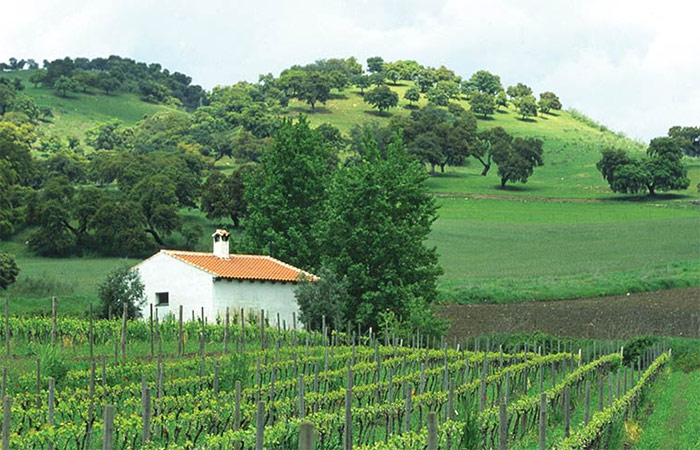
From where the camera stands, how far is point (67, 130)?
168m

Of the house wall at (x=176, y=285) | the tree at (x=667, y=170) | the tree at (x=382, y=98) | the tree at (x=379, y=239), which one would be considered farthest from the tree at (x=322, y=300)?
the tree at (x=382, y=98)

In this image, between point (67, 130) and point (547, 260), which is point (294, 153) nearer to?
point (547, 260)

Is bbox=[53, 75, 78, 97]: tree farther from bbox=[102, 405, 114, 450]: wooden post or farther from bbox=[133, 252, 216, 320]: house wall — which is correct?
bbox=[102, 405, 114, 450]: wooden post

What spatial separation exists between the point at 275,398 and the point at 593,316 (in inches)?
1294

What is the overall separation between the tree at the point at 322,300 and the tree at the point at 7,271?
68.1 ft

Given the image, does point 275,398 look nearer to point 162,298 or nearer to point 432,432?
point 432,432

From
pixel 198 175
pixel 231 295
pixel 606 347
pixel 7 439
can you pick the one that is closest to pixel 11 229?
pixel 198 175

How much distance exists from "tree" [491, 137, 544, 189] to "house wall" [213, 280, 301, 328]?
7080 cm

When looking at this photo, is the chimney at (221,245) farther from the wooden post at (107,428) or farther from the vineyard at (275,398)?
the wooden post at (107,428)

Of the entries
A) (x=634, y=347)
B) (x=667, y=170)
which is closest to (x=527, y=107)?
(x=667, y=170)

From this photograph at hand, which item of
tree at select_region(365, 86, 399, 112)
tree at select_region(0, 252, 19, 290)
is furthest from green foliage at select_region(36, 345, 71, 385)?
tree at select_region(365, 86, 399, 112)

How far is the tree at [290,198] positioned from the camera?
63500mm

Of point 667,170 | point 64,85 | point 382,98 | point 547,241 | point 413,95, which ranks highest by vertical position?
point 64,85

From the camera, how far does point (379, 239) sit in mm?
55281
